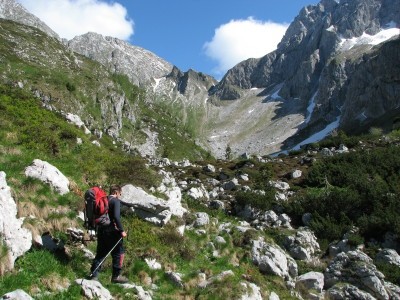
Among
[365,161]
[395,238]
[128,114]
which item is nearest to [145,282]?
[395,238]

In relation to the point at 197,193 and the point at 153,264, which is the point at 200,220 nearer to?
the point at 153,264

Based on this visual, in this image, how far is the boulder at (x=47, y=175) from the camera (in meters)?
11.9

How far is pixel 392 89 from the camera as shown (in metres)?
142

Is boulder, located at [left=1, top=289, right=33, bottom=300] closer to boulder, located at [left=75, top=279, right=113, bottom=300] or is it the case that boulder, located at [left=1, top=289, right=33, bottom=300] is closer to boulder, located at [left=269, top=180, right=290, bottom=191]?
boulder, located at [left=75, top=279, right=113, bottom=300]

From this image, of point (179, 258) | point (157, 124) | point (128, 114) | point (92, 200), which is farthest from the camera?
point (157, 124)

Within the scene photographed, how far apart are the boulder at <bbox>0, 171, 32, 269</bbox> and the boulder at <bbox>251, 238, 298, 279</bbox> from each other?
951cm

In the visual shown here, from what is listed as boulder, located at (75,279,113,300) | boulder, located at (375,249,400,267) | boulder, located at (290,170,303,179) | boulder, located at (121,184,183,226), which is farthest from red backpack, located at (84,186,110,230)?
boulder, located at (290,170,303,179)

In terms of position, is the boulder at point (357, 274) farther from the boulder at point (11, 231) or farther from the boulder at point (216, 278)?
the boulder at point (11, 231)

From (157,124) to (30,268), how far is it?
175 m

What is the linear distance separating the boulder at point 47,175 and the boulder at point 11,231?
2.50m

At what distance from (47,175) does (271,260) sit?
925 centimetres

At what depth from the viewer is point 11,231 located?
8.70m

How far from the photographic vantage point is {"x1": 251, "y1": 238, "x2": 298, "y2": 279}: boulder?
1566 centimetres

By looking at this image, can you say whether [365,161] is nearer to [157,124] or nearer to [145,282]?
[145,282]
